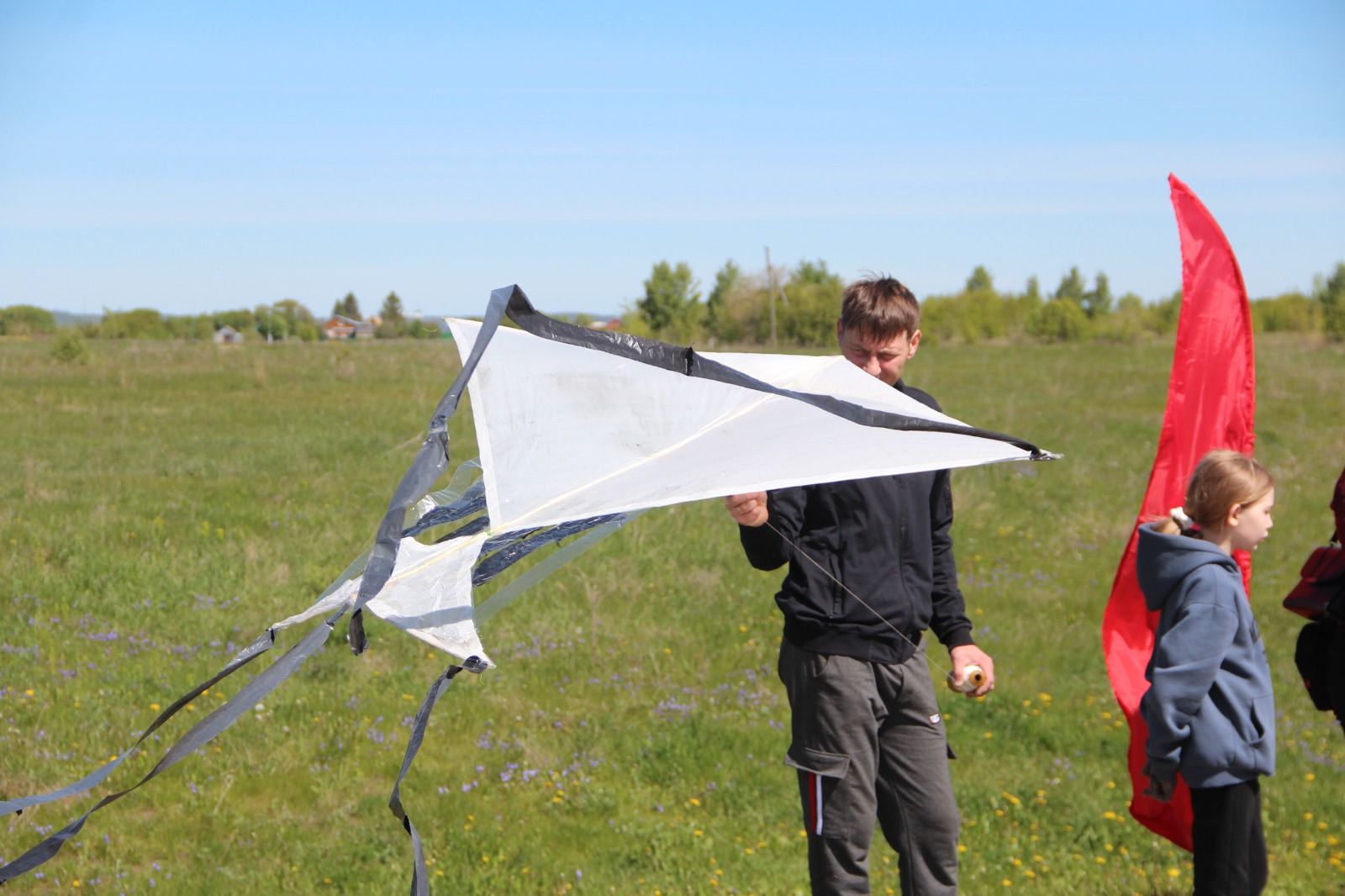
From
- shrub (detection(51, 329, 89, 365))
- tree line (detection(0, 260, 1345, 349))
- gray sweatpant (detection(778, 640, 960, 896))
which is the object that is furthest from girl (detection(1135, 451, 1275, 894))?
tree line (detection(0, 260, 1345, 349))

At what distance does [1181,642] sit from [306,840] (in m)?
3.47

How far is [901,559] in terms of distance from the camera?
3344mm

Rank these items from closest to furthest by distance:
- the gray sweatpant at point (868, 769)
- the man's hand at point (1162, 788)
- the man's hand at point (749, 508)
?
the man's hand at point (749, 508) < the gray sweatpant at point (868, 769) < the man's hand at point (1162, 788)

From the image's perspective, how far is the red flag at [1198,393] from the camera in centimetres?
441

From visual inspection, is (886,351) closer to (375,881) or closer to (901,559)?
(901,559)

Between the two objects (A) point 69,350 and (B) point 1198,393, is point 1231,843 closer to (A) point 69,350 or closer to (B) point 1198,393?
(B) point 1198,393

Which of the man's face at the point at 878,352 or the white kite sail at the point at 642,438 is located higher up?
the man's face at the point at 878,352

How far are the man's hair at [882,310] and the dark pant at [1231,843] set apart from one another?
5.21 ft

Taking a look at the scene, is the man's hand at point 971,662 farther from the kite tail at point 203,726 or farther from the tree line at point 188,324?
the tree line at point 188,324

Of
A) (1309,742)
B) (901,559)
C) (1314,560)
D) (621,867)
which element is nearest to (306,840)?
(621,867)

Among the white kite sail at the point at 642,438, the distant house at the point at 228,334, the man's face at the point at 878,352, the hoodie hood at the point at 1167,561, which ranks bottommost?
the hoodie hood at the point at 1167,561

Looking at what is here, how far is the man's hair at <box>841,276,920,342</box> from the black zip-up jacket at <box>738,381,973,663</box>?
0.45m

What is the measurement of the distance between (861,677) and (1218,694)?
3.50 feet

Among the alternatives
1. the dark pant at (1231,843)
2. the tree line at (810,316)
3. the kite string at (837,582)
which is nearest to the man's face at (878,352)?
the kite string at (837,582)
